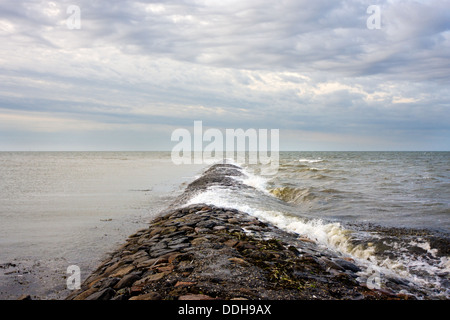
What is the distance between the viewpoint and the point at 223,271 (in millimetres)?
4797

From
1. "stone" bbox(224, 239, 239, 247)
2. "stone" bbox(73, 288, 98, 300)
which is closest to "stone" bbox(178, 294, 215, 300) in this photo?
"stone" bbox(73, 288, 98, 300)

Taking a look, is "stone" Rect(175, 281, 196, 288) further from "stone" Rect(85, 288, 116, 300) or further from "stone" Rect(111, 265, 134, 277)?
"stone" Rect(111, 265, 134, 277)

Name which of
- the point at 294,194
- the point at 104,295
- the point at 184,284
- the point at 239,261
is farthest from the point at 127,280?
the point at 294,194

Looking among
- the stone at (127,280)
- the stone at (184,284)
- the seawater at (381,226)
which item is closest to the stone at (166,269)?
the stone at (127,280)

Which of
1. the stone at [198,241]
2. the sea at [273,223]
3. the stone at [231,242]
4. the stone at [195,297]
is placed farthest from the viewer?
the stone at [198,241]

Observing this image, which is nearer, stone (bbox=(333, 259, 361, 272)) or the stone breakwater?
the stone breakwater

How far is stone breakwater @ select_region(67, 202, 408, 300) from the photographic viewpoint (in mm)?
4176

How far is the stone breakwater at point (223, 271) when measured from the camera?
418cm

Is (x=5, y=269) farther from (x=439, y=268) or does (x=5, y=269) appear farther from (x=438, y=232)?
(x=438, y=232)

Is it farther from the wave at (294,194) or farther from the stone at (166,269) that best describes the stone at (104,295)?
the wave at (294,194)

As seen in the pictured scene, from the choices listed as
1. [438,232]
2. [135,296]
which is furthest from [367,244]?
[135,296]

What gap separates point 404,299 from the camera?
4.52 m

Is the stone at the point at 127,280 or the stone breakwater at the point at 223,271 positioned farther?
the stone at the point at 127,280

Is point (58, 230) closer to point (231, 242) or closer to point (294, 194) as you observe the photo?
point (231, 242)
